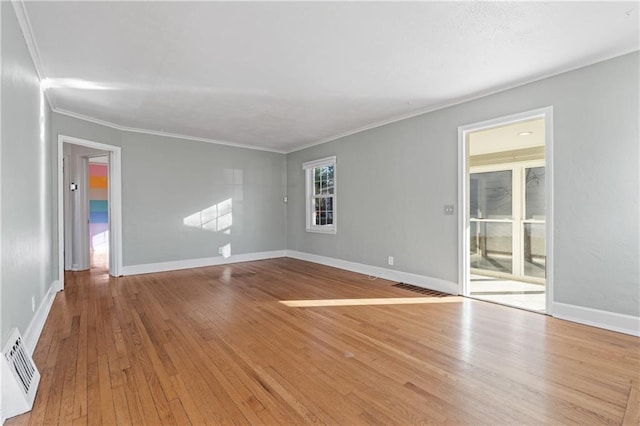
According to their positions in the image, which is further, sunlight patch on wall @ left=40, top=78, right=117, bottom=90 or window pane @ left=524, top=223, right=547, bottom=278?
window pane @ left=524, top=223, right=547, bottom=278

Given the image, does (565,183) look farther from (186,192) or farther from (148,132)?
(148,132)

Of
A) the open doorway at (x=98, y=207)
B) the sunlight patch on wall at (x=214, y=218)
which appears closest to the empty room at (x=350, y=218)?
the sunlight patch on wall at (x=214, y=218)

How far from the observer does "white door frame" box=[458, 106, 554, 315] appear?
3258 millimetres

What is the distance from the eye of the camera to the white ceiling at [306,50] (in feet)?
7.30

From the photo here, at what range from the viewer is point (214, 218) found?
6.30m

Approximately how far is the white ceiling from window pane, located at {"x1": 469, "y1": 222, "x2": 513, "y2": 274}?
2805 mm

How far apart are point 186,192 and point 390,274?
403 centimetres

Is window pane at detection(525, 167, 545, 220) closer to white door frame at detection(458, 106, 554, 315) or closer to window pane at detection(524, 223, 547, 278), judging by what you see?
window pane at detection(524, 223, 547, 278)

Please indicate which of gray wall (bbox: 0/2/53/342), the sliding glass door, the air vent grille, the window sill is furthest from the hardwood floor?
the window sill

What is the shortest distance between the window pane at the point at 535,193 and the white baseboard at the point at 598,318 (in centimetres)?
240

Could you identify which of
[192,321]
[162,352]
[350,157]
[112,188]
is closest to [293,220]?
[350,157]

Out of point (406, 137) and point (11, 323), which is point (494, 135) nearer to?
point (406, 137)

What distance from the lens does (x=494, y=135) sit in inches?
191

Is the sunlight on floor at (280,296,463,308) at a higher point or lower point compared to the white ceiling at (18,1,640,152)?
lower
